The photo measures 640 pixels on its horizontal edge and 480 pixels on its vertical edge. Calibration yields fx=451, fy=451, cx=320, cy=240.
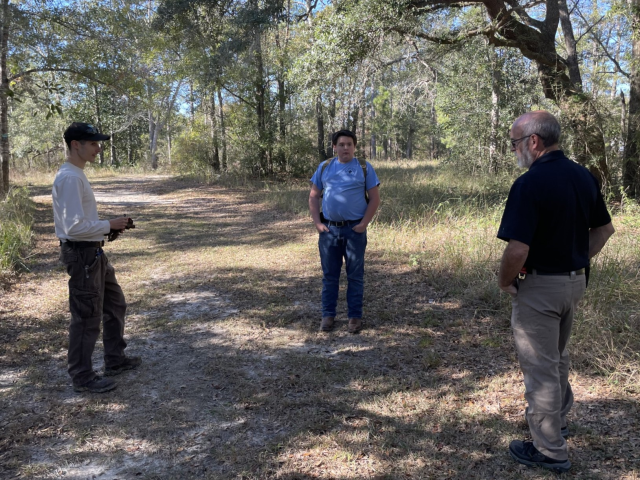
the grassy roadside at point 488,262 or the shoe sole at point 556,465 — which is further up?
the grassy roadside at point 488,262

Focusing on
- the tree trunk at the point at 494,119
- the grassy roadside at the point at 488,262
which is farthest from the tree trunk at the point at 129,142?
the tree trunk at the point at 494,119

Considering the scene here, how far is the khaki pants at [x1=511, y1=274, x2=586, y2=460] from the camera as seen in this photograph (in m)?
2.36

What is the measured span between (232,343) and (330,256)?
4.18 ft

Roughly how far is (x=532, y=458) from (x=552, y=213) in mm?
1380

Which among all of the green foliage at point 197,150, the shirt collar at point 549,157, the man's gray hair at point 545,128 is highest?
the green foliage at point 197,150

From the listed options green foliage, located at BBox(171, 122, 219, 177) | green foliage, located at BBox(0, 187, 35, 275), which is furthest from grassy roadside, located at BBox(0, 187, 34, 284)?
green foliage, located at BBox(171, 122, 219, 177)

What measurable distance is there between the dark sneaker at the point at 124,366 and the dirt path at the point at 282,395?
2.9 inches

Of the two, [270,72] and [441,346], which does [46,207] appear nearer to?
[270,72]

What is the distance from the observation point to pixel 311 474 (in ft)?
8.40

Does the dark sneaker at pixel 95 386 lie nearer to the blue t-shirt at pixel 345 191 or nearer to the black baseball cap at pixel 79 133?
the black baseball cap at pixel 79 133

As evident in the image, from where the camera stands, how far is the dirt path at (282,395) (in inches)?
105

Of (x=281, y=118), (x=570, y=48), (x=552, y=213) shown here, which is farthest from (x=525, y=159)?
Result: (x=281, y=118)

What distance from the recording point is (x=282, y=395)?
11.2 ft

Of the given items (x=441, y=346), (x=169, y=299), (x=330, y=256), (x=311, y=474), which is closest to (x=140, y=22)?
(x=169, y=299)
